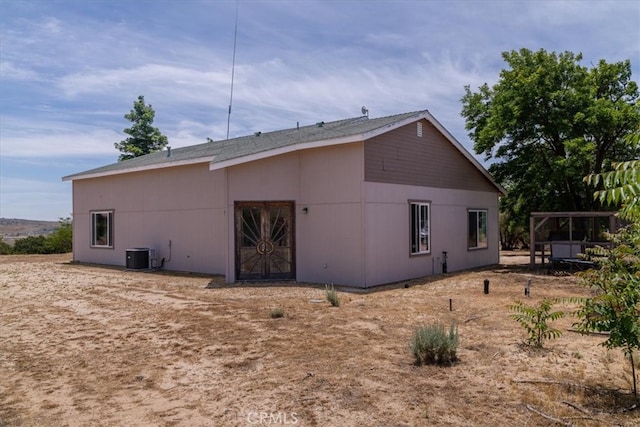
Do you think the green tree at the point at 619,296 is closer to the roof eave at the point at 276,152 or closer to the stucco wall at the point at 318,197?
the stucco wall at the point at 318,197

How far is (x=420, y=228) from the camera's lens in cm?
1301

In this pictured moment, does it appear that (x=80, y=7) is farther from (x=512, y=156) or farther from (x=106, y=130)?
(x=106, y=130)

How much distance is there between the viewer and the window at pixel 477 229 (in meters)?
15.5

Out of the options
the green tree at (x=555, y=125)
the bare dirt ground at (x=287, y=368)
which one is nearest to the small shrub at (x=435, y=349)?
the bare dirt ground at (x=287, y=368)

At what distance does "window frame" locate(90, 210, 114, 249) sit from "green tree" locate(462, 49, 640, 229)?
43.8 ft

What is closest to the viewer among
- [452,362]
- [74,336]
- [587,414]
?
[587,414]

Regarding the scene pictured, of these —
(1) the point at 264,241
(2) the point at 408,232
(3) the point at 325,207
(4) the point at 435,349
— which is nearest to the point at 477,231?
(2) the point at 408,232

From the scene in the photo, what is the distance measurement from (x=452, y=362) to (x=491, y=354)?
629mm

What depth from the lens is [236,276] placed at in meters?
11.8

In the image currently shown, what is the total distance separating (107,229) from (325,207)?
971 cm

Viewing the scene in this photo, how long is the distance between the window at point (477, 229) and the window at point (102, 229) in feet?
40.8

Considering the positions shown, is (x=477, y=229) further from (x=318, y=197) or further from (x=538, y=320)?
(x=538, y=320)

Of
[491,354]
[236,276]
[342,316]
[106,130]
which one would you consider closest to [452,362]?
[491,354]
